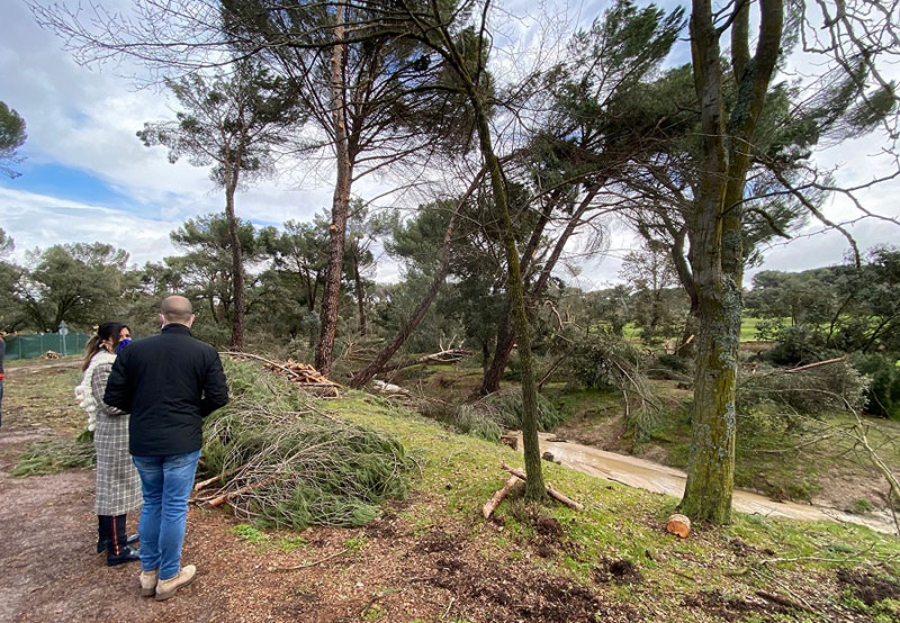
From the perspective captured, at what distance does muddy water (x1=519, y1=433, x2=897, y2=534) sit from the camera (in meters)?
4.83

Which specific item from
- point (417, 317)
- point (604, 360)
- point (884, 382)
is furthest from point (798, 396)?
point (417, 317)

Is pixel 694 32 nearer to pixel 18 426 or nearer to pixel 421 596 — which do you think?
pixel 421 596

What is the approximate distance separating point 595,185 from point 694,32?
1.65 m

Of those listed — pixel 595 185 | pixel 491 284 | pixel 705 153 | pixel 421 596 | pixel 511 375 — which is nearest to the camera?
pixel 421 596

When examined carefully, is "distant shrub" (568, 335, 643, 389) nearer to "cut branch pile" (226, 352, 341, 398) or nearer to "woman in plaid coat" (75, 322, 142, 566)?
"cut branch pile" (226, 352, 341, 398)

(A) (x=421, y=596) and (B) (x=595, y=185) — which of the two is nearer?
(A) (x=421, y=596)

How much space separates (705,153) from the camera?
2.88m

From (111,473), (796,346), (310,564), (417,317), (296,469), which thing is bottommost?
(310,564)

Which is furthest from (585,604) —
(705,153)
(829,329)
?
Result: (829,329)

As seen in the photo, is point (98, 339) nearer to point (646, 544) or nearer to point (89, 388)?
point (89, 388)

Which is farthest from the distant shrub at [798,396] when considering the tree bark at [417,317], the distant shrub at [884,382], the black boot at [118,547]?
the black boot at [118,547]

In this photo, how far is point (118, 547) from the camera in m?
2.24

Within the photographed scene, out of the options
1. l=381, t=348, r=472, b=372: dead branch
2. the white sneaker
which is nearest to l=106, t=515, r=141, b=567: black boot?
the white sneaker

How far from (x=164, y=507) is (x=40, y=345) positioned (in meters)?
23.6
